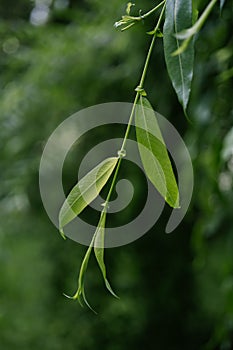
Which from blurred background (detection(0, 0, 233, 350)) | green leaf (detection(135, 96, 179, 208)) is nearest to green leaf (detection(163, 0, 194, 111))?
green leaf (detection(135, 96, 179, 208))

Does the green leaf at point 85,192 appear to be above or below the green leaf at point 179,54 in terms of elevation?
below

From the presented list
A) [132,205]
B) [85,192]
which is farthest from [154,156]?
[132,205]

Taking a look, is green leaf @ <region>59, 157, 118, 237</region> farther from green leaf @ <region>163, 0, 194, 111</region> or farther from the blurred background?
the blurred background

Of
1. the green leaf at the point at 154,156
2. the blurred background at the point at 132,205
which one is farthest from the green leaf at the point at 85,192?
the blurred background at the point at 132,205

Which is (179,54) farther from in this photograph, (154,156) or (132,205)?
(132,205)

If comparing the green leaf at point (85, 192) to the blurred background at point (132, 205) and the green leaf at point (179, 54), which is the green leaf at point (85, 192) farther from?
the blurred background at point (132, 205)

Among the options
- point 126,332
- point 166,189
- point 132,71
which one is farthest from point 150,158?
point 126,332
